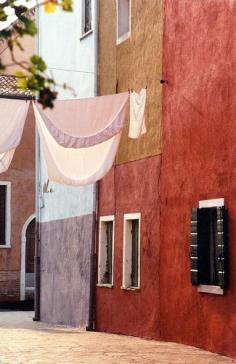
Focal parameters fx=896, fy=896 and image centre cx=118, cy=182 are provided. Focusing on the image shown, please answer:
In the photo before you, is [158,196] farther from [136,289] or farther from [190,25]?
[190,25]

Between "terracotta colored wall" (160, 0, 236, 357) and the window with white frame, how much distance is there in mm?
2654

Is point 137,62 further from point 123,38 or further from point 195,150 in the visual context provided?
point 195,150

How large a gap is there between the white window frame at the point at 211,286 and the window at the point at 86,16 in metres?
6.96

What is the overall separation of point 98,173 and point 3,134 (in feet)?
5.40

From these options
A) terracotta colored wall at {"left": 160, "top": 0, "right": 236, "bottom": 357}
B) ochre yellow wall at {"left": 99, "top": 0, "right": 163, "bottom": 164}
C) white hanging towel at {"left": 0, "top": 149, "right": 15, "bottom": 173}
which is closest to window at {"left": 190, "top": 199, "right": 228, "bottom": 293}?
terracotta colored wall at {"left": 160, "top": 0, "right": 236, "bottom": 357}

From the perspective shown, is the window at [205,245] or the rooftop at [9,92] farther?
the rooftop at [9,92]

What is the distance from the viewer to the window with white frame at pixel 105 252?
1642 cm

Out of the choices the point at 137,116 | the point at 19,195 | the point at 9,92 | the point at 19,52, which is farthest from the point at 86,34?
the point at 19,52

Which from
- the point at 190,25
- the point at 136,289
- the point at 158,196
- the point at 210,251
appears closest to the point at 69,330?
the point at 136,289

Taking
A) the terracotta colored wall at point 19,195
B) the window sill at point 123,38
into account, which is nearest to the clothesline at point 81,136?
the window sill at point 123,38

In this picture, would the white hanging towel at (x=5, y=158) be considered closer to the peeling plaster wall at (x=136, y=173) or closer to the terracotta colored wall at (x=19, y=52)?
the peeling plaster wall at (x=136, y=173)

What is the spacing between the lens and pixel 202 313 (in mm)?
12391

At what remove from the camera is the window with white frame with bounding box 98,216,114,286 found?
16.4 meters

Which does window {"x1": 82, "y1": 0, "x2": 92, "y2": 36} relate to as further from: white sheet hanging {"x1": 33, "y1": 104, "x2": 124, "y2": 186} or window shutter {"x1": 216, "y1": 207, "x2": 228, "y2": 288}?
window shutter {"x1": 216, "y1": 207, "x2": 228, "y2": 288}
